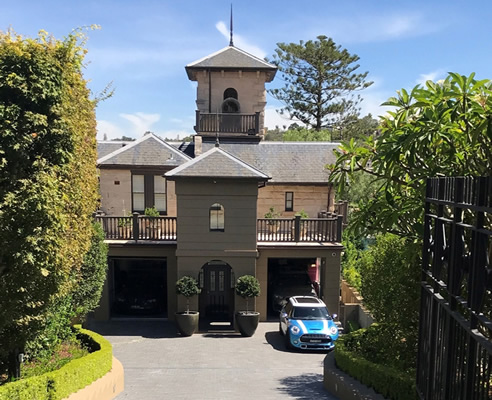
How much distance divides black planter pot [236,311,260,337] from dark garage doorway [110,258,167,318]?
4.47m

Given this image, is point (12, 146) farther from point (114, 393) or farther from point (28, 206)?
point (114, 393)

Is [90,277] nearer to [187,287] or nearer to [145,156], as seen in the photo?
[187,287]

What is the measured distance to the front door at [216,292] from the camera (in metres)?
18.4

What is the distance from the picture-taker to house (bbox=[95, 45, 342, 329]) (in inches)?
652

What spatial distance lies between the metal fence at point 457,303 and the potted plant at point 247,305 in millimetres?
11121

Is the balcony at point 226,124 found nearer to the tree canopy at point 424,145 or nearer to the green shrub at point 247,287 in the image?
the green shrub at point 247,287

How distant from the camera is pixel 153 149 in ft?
67.1

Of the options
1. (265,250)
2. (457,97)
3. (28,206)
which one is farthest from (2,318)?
(265,250)

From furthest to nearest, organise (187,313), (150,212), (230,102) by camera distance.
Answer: (230,102)
(150,212)
(187,313)

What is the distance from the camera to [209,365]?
1272 centimetres

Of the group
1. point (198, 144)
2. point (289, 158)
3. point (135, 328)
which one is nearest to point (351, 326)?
point (135, 328)

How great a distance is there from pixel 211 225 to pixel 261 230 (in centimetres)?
245

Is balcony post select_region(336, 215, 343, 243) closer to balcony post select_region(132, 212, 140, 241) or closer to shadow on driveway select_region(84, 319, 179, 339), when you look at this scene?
shadow on driveway select_region(84, 319, 179, 339)

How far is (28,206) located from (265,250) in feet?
38.0
